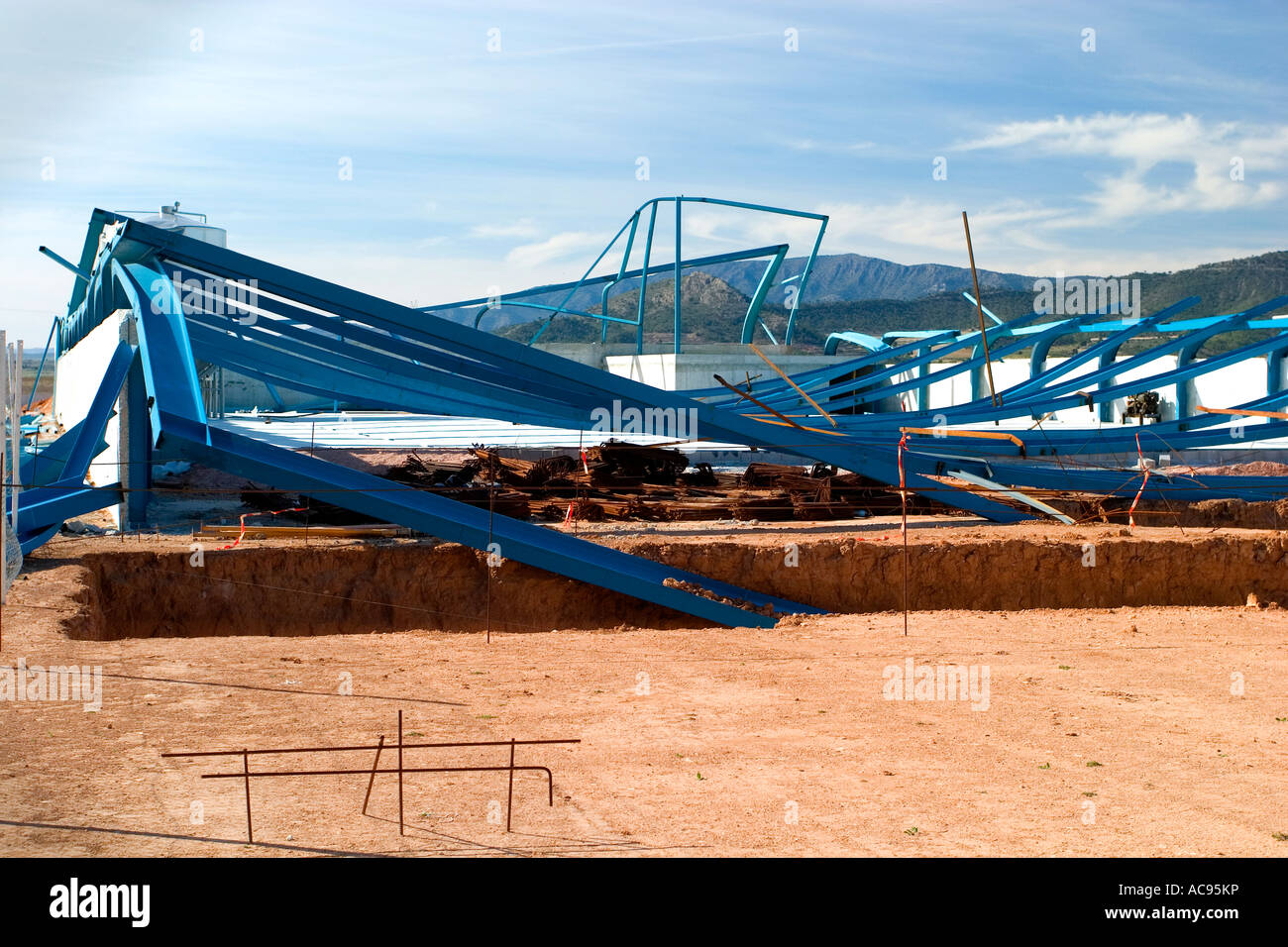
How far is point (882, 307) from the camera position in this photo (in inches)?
3551

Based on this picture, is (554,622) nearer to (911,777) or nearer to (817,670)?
(817,670)

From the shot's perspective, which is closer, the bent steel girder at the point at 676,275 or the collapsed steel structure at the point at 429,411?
the collapsed steel structure at the point at 429,411

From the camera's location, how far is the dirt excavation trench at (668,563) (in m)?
13.7

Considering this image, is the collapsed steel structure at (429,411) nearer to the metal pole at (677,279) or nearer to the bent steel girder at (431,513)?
the bent steel girder at (431,513)

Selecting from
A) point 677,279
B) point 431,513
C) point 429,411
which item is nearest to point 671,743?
point 431,513

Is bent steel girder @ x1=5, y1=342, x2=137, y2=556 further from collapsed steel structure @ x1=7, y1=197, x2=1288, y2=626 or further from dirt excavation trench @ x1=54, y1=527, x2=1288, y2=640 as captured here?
dirt excavation trench @ x1=54, y1=527, x2=1288, y2=640

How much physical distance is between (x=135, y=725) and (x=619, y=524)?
9274 millimetres

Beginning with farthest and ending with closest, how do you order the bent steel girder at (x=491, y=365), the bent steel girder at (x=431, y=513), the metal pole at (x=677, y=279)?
the metal pole at (x=677, y=279), the bent steel girder at (x=491, y=365), the bent steel girder at (x=431, y=513)

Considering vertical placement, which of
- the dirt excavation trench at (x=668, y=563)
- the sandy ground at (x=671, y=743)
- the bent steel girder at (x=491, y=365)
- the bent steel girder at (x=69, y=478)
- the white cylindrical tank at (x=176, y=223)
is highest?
the white cylindrical tank at (x=176, y=223)

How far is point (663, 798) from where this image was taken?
633 cm

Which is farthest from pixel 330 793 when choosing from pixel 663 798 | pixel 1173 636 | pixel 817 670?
Result: pixel 1173 636

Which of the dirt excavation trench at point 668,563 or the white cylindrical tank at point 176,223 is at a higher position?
the white cylindrical tank at point 176,223

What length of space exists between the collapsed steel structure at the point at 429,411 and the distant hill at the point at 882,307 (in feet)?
110

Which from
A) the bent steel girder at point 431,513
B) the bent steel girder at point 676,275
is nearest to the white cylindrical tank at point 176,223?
the bent steel girder at point 676,275
